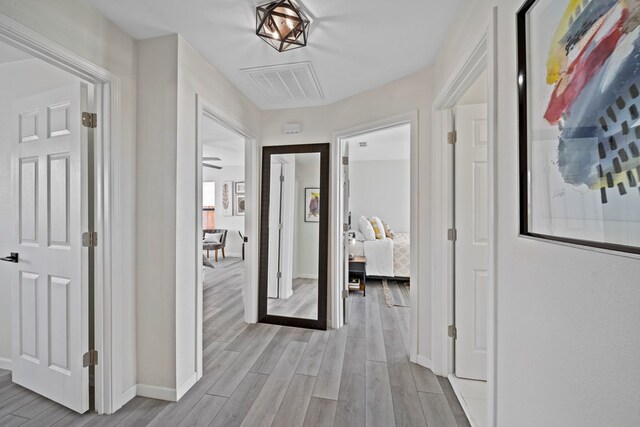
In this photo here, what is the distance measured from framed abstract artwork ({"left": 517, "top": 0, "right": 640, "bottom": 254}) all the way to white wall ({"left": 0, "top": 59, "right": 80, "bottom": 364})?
8.90 ft

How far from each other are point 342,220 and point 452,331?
1.43 meters

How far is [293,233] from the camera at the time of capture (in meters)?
3.17

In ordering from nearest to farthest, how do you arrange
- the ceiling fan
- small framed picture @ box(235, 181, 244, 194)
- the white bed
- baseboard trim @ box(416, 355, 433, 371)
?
baseboard trim @ box(416, 355, 433, 371) → the white bed → the ceiling fan → small framed picture @ box(235, 181, 244, 194)

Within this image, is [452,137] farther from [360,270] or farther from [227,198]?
[227,198]

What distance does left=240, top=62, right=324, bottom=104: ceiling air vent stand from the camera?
87.4 inches

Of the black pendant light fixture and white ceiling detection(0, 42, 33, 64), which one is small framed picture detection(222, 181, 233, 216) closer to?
white ceiling detection(0, 42, 33, 64)


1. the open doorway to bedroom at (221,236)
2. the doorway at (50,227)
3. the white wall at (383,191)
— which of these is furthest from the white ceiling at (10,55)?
the white wall at (383,191)

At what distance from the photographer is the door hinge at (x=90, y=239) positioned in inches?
65.3

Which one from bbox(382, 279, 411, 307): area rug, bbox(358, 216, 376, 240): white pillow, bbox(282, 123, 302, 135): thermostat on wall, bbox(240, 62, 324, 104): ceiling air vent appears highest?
bbox(240, 62, 324, 104): ceiling air vent

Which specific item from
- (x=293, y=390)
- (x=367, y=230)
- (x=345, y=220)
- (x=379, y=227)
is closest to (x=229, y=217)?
(x=367, y=230)

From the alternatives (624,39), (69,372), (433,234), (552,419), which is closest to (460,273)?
(433,234)

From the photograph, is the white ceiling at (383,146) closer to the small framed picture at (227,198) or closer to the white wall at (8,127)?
the white wall at (8,127)

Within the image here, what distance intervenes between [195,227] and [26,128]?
1.33 meters

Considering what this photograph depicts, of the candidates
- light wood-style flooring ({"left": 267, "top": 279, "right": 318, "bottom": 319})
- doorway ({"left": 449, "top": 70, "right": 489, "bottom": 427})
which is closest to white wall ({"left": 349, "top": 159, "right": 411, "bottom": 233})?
light wood-style flooring ({"left": 267, "top": 279, "right": 318, "bottom": 319})
